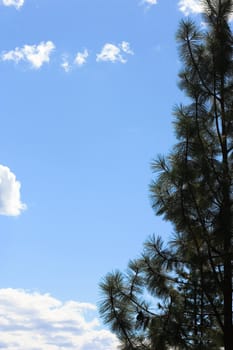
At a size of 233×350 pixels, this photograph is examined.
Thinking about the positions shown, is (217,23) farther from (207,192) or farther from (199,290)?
(199,290)

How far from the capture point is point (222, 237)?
33.4ft

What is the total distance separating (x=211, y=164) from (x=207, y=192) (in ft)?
1.83

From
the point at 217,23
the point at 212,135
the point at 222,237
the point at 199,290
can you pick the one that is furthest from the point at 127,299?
the point at 217,23

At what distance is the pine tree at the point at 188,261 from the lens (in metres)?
10.2

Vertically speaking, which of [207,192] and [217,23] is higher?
[217,23]

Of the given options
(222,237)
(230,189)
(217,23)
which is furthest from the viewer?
(217,23)

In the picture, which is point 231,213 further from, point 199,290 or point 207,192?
point 199,290

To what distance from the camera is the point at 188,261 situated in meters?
10.6

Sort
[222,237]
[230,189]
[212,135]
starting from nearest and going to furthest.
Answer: [222,237], [230,189], [212,135]

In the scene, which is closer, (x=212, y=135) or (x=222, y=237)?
(x=222, y=237)

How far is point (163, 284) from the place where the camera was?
10.9 meters

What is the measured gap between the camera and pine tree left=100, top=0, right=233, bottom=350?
33.6 ft

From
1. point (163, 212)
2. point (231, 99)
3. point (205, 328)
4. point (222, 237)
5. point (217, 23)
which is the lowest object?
point (205, 328)

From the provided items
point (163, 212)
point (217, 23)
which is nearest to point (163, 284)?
point (163, 212)
